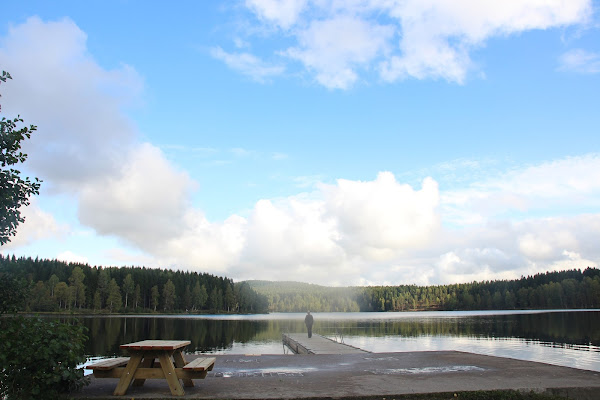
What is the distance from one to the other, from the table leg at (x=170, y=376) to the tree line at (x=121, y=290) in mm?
117007

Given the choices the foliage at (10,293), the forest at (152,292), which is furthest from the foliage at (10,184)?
the forest at (152,292)

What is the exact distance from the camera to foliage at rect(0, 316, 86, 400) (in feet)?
29.9

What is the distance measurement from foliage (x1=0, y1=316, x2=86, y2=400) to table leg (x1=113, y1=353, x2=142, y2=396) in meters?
0.88

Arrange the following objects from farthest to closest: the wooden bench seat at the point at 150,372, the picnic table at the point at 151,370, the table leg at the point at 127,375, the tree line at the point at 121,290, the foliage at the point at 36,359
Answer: the tree line at the point at 121,290 < the wooden bench seat at the point at 150,372 < the picnic table at the point at 151,370 < the table leg at the point at 127,375 < the foliage at the point at 36,359

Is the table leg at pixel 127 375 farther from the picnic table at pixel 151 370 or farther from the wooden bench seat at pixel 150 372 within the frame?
the wooden bench seat at pixel 150 372

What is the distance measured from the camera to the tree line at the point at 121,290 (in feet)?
412

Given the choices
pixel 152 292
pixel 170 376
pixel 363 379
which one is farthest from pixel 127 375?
pixel 152 292

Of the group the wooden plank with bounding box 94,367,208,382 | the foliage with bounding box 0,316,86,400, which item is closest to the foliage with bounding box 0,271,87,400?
the foliage with bounding box 0,316,86,400

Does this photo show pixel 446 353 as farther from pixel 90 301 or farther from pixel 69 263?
pixel 69 263

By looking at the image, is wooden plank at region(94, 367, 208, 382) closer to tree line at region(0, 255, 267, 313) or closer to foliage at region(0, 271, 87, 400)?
foliage at region(0, 271, 87, 400)

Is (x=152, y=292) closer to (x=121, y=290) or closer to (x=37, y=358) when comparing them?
(x=121, y=290)

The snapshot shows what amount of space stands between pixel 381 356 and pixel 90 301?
136689 millimetres

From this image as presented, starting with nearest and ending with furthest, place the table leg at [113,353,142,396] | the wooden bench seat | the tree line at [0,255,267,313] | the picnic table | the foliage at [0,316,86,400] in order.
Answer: the foliage at [0,316,86,400] < the table leg at [113,353,142,396] < the picnic table < the wooden bench seat < the tree line at [0,255,267,313]

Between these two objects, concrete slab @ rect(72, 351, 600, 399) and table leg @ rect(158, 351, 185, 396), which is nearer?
table leg @ rect(158, 351, 185, 396)
